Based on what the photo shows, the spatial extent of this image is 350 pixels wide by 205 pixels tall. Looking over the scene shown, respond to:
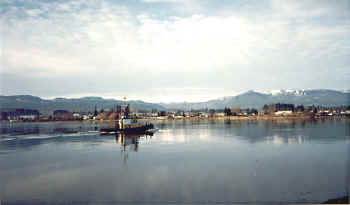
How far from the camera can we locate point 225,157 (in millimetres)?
24906

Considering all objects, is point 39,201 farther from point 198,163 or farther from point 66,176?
point 198,163

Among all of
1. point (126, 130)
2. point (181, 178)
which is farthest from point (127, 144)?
point (181, 178)

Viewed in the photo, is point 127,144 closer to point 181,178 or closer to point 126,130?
point 126,130

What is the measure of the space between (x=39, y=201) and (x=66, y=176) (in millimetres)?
5410

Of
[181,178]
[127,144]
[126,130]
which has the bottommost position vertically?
[127,144]

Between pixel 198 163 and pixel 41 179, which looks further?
pixel 198 163

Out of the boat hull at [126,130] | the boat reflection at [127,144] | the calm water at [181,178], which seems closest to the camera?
the calm water at [181,178]

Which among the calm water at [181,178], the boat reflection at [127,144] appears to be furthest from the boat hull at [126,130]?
the calm water at [181,178]

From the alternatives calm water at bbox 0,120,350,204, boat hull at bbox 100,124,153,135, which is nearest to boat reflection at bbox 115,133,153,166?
calm water at bbox 0,120,350,204

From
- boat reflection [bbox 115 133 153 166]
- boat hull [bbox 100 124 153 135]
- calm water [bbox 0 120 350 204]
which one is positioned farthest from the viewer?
boat hull [bbox 100 124 153 135]

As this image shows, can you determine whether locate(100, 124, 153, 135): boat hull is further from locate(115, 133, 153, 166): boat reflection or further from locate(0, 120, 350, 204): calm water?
locate(0, 120, 350, 204): calm water

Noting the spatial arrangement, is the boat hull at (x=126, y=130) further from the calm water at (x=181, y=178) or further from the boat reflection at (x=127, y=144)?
the calm water at (x=181, y=178)

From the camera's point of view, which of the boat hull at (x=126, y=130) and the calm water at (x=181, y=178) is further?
the boat hull at (x=126, y=130)

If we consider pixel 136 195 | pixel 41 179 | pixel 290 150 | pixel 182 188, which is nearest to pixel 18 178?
pixel 41 179
